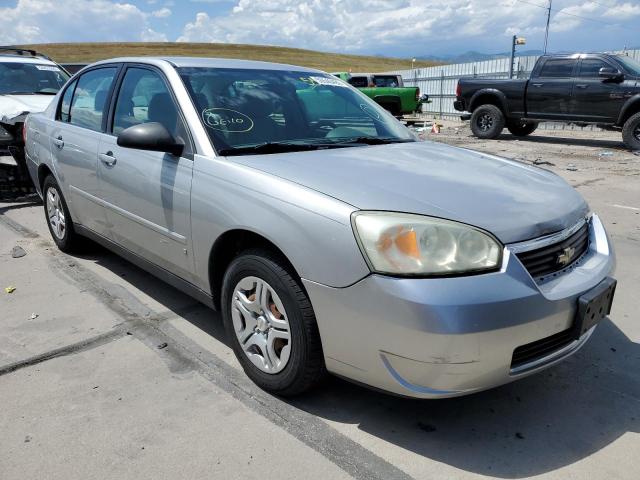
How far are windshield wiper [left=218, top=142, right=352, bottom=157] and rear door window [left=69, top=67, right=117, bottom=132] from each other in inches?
59.3

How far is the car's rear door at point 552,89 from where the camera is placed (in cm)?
1222

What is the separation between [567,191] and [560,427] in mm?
1171

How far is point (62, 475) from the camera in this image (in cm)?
223

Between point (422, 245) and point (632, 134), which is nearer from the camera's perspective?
point (422, 245)

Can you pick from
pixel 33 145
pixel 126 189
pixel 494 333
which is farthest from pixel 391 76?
pixel 494 333

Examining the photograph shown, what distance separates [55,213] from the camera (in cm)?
493

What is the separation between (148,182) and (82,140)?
117 cm

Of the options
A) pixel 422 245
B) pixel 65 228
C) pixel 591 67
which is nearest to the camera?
pixel 422 245

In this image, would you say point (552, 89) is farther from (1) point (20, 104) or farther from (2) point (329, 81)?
(1) point (20, 104)

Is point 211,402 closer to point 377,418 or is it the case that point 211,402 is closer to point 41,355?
point 377,418

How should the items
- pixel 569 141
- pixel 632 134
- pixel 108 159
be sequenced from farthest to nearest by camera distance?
1. pixel 569 141
2. pixel 632 134
3. pixel 108 159

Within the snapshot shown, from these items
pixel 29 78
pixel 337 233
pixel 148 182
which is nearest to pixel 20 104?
pixel 29 78

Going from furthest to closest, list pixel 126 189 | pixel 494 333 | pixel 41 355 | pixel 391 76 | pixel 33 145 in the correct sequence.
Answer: pixel 391 76
pixel 33 145
pixel 126 189
pixel 41 355
pixel 494 333

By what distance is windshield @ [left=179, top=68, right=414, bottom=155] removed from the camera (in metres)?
3.06
